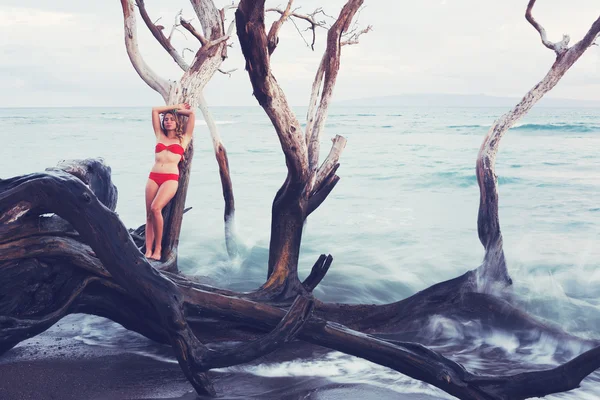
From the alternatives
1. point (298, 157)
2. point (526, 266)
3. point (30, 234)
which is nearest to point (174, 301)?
point (30, 234)

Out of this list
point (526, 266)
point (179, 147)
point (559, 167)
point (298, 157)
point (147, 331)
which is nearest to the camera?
point (147, 331)

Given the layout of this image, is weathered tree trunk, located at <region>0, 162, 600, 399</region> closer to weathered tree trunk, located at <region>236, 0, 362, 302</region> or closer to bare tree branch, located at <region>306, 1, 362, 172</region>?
weathered tree trunk, located at <region>236, 0, 362, 302</region>

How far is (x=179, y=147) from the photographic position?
614 centimetres

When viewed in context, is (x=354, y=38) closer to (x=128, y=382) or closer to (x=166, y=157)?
(x=166, y=157)

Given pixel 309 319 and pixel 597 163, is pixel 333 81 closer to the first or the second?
pixel 309 319

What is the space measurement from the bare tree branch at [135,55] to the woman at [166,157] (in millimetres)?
920

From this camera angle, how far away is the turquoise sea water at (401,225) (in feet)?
21.0

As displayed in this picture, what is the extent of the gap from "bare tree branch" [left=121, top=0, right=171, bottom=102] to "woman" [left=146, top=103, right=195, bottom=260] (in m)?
0.92

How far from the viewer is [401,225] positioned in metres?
14.5

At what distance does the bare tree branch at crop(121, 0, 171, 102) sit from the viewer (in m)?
6.96

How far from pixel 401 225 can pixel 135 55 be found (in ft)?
28.6

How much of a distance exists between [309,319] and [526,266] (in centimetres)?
643

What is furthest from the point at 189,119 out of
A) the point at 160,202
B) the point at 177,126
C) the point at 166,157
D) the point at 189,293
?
the point at 189,293

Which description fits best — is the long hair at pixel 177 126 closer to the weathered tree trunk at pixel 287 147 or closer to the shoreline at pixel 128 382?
the weathered tree trunk at pixel 287 147
